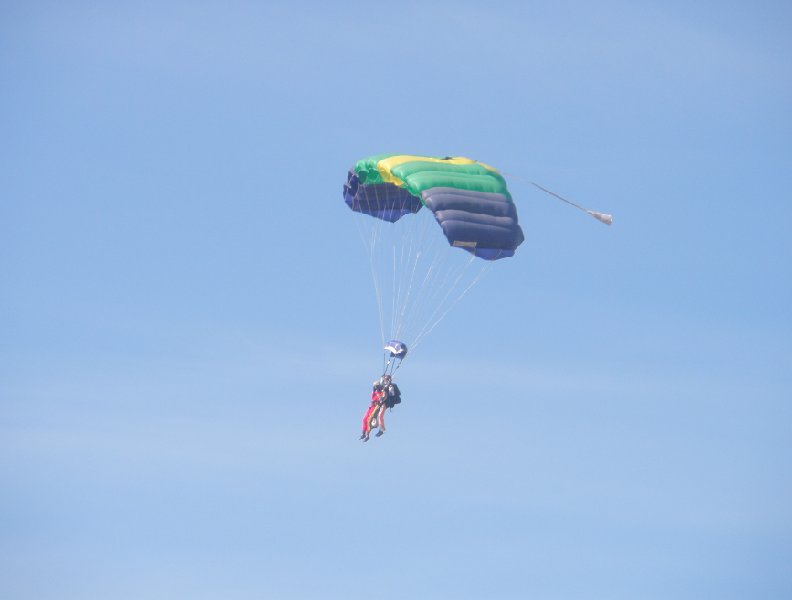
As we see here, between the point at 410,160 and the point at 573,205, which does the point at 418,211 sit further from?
the point at 573,205

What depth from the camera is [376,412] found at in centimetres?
4191

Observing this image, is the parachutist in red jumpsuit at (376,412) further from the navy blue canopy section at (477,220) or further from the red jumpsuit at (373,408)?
the navy blue canopy section at (477,220)

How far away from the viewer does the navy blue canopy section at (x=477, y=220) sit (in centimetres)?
4100

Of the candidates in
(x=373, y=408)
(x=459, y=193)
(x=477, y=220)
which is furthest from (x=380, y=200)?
(x=373, y=408)

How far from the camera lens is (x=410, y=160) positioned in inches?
1694

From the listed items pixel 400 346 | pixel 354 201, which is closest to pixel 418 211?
pixel 354 201

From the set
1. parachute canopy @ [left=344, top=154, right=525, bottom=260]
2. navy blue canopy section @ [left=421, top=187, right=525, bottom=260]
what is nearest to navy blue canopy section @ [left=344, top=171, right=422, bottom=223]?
parachute canopy @ [left=344, top=154, right=525, bottom=260]

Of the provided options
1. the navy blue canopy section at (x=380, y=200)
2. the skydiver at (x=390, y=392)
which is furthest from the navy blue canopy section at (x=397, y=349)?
the navy blue canopy section at (x=380, y=200)

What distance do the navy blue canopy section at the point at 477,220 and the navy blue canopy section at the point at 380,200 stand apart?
3.59 m

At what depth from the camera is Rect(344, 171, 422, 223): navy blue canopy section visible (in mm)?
44844

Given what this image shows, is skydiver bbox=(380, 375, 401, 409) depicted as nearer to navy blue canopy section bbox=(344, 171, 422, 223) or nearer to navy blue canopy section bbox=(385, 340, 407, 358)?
navy blue canopy section bbox=(385, 340, 407, 358)

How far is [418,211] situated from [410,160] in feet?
10.2

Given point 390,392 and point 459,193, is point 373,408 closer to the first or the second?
point 390,392

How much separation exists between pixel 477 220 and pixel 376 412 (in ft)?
16.0
